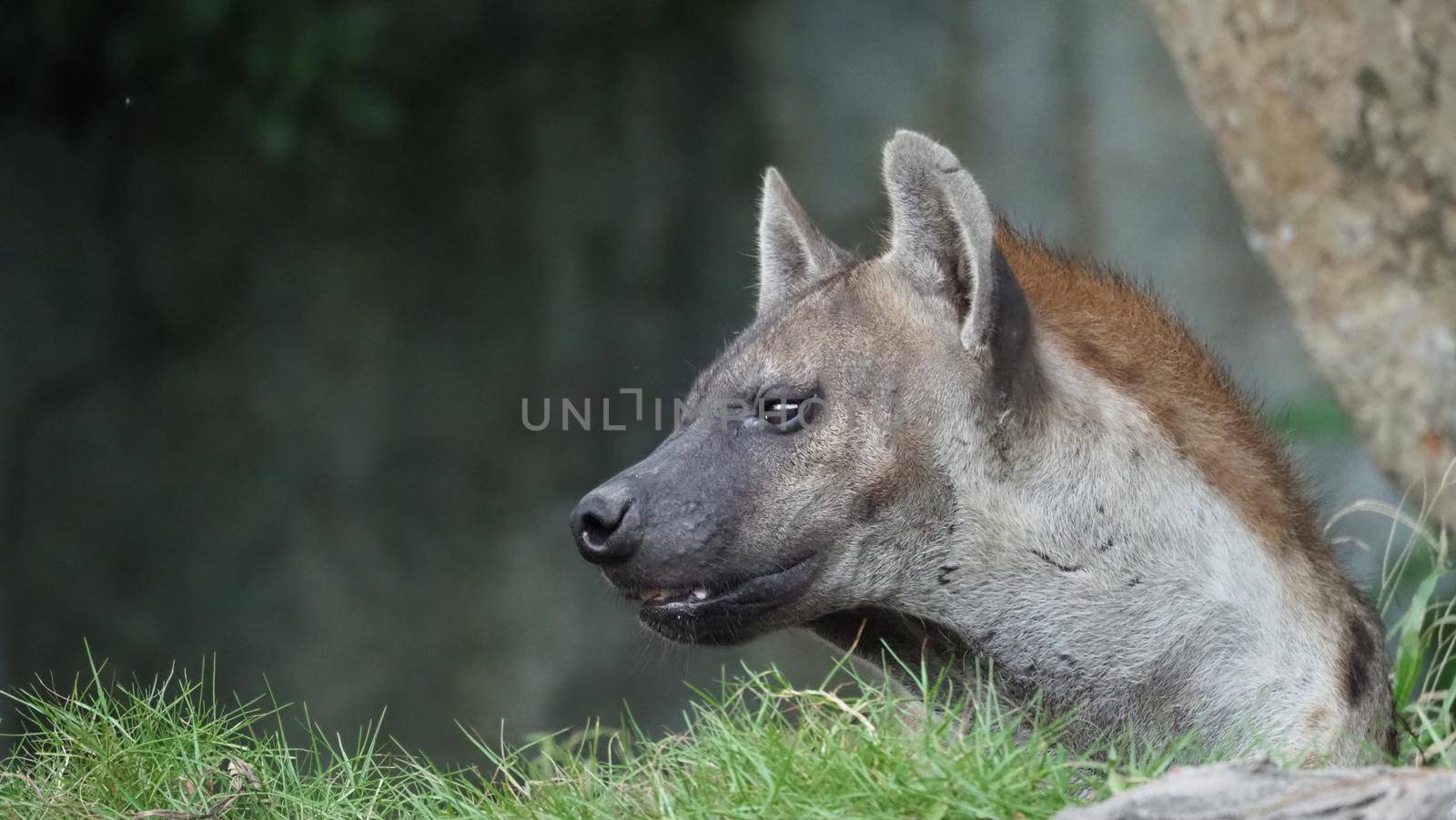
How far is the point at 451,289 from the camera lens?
8.77 m

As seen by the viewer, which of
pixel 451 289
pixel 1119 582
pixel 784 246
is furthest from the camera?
pixel 451 289

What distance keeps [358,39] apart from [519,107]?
4.99ft

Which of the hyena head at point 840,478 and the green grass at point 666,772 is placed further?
the hyena head at point 840,478

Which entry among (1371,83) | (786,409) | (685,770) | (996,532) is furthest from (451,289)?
(996,532)

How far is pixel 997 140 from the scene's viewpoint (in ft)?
28.2

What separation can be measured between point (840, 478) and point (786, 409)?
0.69ft

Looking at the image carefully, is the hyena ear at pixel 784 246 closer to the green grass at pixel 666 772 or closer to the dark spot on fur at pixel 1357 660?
the green grass at pixel 666 772

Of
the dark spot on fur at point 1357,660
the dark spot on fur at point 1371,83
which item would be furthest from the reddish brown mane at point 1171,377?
the dark spot on fur at point 1371,83

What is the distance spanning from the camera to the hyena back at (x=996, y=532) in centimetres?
308

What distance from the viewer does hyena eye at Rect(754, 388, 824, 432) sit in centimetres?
325

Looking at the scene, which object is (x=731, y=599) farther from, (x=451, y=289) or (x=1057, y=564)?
(x=451, y=289)

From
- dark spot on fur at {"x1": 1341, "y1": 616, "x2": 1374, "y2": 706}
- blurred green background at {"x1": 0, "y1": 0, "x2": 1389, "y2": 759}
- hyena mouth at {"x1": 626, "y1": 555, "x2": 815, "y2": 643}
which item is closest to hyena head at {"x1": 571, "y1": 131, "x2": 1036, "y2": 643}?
hyena mouth at {"x1": 626, "y1": 555, "x2": 815, "y2": 643}

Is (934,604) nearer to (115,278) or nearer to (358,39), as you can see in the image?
(358,39)

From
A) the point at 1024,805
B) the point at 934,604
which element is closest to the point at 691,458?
the point at 934,604
